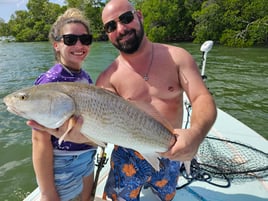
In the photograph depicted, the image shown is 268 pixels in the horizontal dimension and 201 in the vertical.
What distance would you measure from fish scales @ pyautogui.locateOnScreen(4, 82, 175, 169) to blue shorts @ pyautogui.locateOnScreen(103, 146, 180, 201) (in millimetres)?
588

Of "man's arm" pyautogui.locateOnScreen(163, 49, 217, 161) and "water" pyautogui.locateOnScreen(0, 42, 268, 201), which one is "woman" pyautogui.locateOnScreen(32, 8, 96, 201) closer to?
"man's arm" pyautogui.locateOnScreen(163, 49, 217, 161)

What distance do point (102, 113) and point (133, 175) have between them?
820 millimetres

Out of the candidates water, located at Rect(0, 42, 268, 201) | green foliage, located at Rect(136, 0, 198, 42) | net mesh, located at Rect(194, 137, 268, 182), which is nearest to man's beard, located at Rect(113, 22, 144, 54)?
net mesh, located at Rect(194, 137, 268, 182)

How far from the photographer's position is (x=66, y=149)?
6.11ft

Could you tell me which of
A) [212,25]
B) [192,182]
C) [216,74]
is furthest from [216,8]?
[192,182]

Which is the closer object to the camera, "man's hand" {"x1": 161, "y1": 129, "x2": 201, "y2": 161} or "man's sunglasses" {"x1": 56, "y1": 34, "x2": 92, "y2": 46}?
"man's hand" {"x1": 161, "y1": 129, "x2": 201, "y2": 161}

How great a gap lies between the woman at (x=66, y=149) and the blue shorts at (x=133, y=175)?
0.18 metres

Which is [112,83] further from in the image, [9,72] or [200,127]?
[9,72]

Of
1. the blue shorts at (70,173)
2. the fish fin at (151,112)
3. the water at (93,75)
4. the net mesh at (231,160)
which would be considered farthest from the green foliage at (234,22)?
the fish fin at (151,112)

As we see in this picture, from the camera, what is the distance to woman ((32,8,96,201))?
176cm

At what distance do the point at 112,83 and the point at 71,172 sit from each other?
2.31ft

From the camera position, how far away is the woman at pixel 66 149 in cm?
176

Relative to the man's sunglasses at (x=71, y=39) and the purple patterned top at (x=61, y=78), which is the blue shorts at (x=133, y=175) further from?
the man's sunglasses at (x=71, y=39)

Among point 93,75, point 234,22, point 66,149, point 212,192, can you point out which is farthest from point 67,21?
point 234,22
